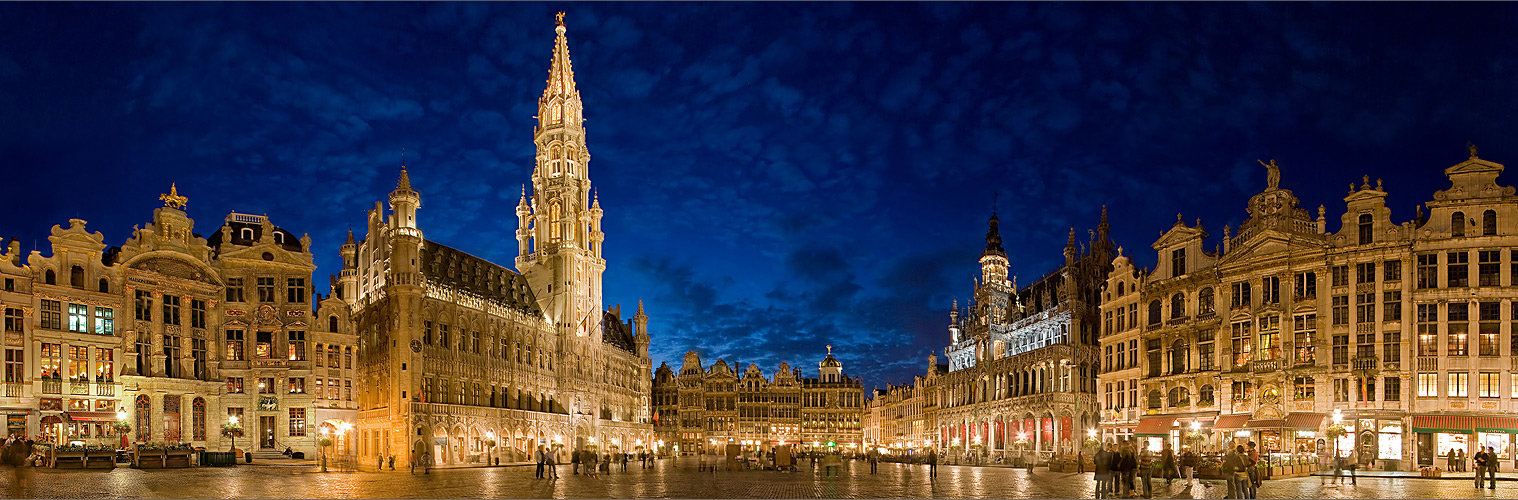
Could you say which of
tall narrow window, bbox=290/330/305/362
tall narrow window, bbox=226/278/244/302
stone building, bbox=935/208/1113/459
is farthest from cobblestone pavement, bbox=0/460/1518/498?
stone building, bbox=935/208/1113/459

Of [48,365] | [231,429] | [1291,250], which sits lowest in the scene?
[231,429]

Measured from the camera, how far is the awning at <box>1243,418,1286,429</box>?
60.0 m

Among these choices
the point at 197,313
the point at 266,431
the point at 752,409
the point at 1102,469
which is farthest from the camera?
the point at 752,409

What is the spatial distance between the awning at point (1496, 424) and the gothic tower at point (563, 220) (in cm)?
6602

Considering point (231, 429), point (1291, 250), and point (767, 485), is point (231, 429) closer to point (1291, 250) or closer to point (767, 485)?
point (767, 485)

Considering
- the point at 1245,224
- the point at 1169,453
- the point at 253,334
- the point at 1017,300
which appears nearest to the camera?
the point at 1169,453

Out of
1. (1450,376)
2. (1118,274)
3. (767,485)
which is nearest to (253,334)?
(767,485)

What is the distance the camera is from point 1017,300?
333ft

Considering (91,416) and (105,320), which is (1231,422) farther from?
(105,320)

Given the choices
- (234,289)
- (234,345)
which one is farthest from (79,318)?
(234,289)

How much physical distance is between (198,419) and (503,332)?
77.5ft

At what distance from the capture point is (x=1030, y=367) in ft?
295

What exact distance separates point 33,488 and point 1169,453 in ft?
112

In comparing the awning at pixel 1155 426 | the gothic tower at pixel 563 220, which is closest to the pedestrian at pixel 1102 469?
the awning at pixel 1155 426
